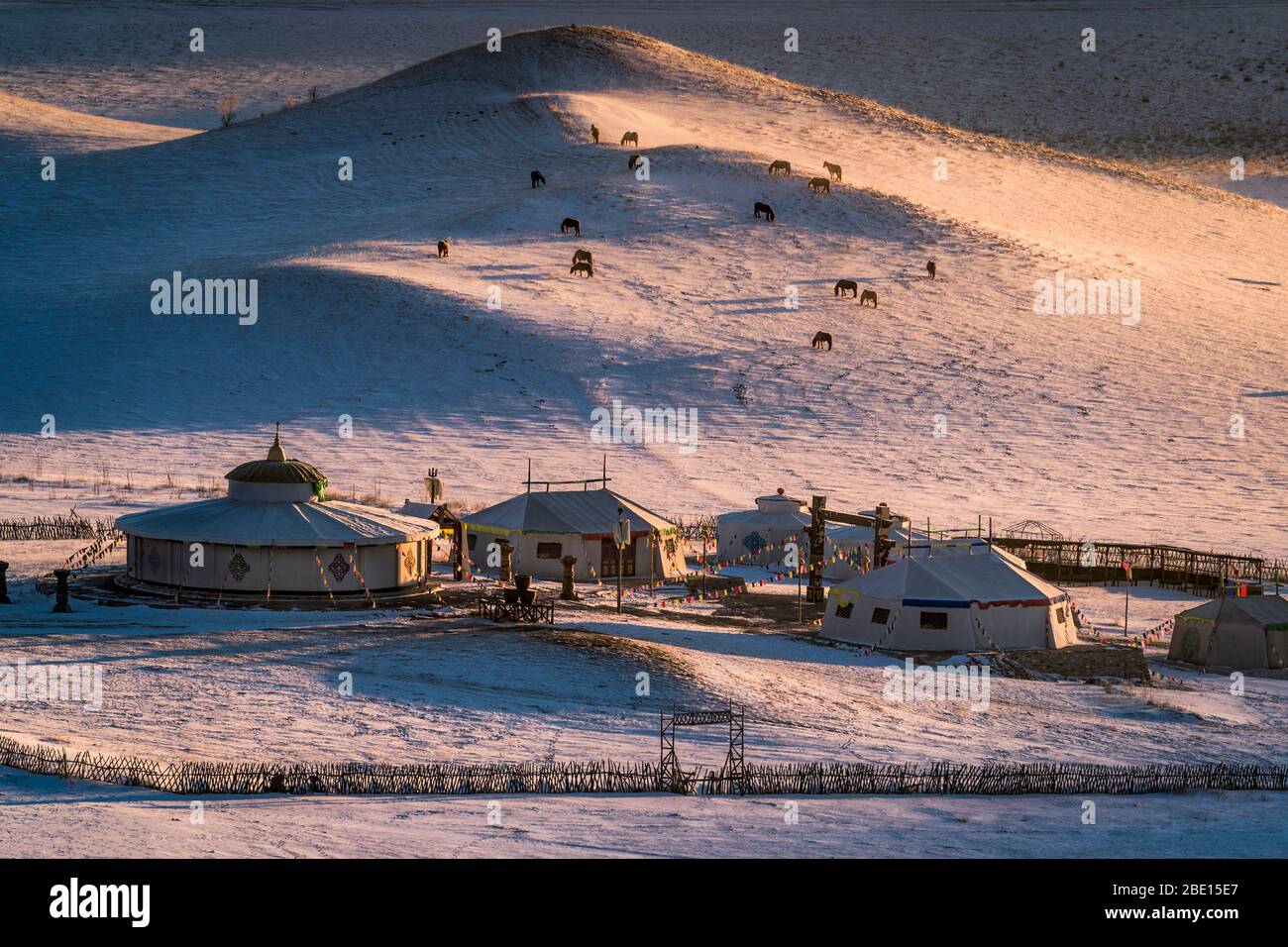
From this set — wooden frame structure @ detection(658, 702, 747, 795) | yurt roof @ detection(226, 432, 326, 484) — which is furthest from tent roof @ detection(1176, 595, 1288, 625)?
yurt roof @ detection(226, 432, 326, 484)

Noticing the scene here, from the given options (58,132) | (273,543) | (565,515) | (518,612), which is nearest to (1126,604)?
(565,515)

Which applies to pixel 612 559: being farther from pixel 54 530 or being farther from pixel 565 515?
pixel 54 530

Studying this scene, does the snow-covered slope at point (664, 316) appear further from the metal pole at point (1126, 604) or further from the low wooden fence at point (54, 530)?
the low wooden fence at point (54, 530)

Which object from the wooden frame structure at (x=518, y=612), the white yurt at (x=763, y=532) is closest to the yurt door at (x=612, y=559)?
the white yurt at (x=763, y=532)
